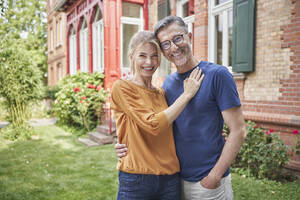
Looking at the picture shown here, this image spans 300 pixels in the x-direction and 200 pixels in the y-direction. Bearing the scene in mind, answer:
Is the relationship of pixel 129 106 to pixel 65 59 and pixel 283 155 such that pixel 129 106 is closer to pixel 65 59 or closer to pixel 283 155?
pixel 283 155

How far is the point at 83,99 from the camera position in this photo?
9.33 metres

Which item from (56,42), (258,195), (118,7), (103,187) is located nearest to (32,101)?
(118,7)

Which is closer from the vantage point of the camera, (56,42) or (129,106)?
(129,106)

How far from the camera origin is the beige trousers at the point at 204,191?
5.57 ft

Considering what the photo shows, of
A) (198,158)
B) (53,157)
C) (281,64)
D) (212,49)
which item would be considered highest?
(212,49)

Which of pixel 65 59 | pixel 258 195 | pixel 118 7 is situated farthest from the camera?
pixel 65 59

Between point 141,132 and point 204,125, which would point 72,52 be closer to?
point 141,132

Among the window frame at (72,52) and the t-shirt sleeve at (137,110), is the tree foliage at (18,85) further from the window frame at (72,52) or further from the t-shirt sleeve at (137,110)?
the t-shirt sleeve at (137,110)

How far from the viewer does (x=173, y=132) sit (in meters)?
1.90

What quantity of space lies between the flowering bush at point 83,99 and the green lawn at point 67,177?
2.02m

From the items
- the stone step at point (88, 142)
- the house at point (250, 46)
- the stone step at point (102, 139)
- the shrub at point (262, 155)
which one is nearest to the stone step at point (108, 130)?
the stone step at point (102, 139)

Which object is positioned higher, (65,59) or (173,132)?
(65,59)

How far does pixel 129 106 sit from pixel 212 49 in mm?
5220

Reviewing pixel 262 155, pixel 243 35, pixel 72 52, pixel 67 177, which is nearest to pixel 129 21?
pixel 243 35
